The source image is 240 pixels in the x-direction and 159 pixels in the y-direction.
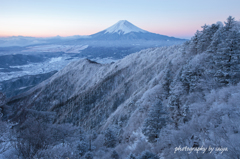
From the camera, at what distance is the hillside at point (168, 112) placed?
22.7ft

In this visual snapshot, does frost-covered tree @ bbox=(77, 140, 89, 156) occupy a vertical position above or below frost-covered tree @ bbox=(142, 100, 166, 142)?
below

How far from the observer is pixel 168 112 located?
15547 mm

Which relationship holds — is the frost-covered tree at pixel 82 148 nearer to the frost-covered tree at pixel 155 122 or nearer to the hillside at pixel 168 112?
the hillside at pixel 168 112

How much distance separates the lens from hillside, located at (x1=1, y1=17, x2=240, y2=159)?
6.91 m

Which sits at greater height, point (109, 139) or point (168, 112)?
point (168, 112)

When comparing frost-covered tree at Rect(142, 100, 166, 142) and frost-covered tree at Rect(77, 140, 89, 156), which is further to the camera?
frost-covered tree at Rect(77, 140, 89, 156)

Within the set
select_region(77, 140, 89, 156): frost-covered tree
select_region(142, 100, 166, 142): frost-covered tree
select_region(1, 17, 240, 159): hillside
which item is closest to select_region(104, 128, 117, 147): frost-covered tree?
select_region(1, 17, 240, 159): hillside

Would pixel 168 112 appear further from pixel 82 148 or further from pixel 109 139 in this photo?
pixel 82 148

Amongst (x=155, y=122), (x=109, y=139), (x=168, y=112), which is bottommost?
(x=109, y=139)

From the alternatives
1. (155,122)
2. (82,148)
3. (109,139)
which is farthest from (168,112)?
(82,148)

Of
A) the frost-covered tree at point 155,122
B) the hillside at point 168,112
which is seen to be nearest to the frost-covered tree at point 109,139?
the hillside at point 168,112

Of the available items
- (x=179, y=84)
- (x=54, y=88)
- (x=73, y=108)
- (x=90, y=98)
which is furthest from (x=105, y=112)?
(x=54, y=88)

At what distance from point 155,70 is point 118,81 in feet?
50.6

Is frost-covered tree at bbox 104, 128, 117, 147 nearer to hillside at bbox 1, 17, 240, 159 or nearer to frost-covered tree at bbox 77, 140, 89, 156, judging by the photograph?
hillside at bbox 1, 17, 240, 159
